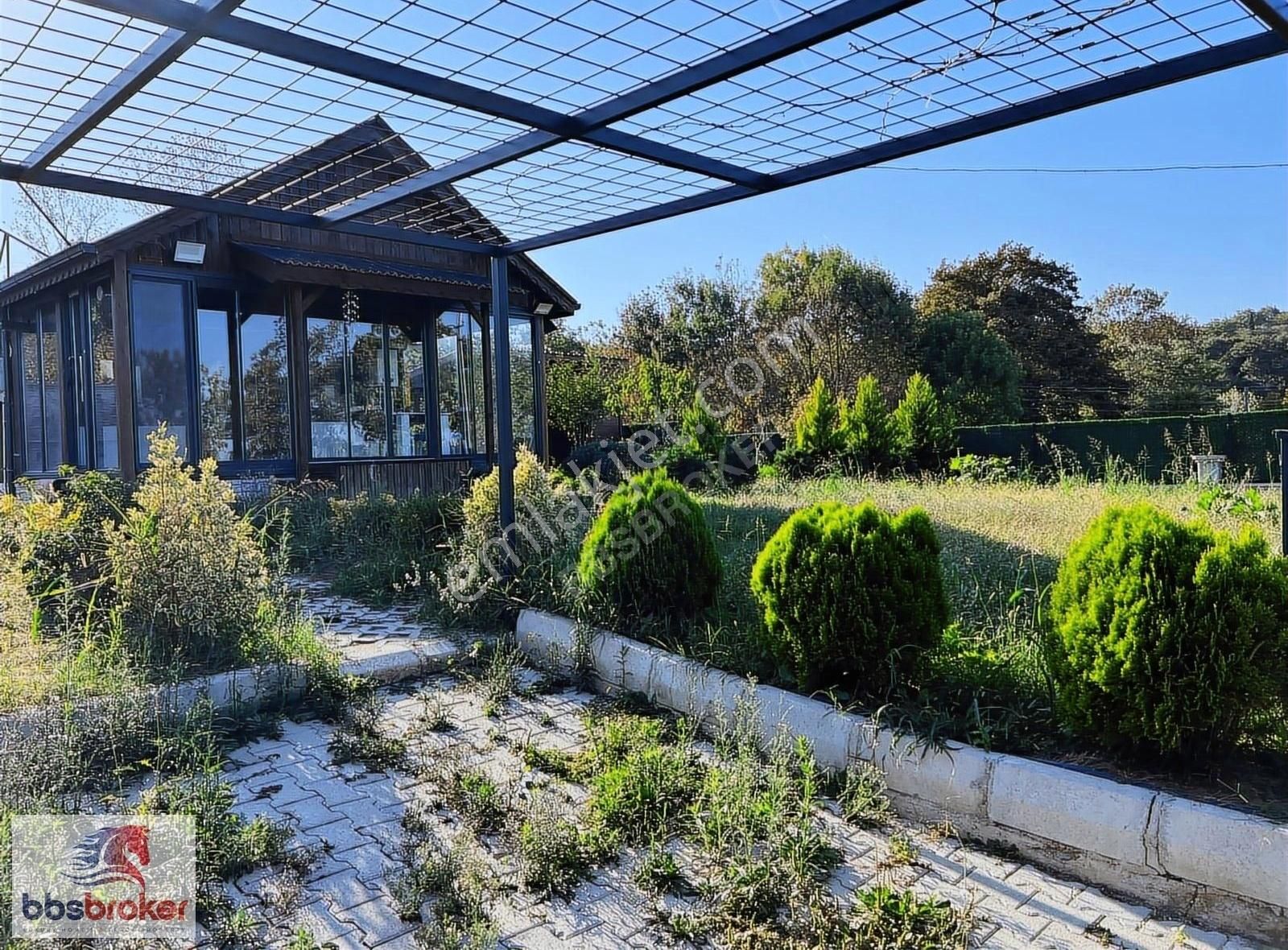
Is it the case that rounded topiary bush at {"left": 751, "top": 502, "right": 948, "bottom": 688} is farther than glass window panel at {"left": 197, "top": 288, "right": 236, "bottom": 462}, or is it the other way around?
glass window panel at {"left": 197, "top": 288, "right": 236, "bottom": 462}

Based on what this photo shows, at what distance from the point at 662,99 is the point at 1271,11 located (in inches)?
75.1

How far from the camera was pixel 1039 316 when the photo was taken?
25766 mm

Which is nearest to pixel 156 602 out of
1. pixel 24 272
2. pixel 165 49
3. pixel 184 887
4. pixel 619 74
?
pixel 184 887

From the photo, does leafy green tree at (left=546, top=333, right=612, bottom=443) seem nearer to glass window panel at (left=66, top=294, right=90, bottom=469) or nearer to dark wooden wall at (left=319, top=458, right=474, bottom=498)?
dark wooden wall at (left=319, top=458, right=474, bottom=498)

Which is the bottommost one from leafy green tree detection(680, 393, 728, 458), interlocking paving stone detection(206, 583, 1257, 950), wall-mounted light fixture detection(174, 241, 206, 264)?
interlocking paving stone detection(206, 583, 1257, 950)

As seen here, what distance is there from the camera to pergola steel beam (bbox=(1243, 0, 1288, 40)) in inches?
96.8

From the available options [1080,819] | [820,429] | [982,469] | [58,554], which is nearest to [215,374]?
[58,554]

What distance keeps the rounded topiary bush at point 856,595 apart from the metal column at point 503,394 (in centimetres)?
237

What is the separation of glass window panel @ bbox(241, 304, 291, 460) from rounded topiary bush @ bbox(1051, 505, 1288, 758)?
10.3 metres

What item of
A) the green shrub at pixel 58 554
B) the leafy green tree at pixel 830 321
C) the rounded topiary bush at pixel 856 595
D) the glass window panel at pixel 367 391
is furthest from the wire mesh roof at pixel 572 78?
the leafy green tree at pixel 830 321

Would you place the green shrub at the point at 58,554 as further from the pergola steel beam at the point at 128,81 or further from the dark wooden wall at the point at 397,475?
the dark wooden wall at the point at 397,475

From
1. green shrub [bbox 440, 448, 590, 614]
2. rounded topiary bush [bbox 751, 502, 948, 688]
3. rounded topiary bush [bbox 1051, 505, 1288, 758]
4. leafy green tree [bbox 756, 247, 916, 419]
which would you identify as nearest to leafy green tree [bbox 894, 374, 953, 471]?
leafy green tree [bbox 756, 247, 916, 419]

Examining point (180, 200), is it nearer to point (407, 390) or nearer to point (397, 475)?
point (397, 475)

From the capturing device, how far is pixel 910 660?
3.33m
